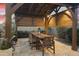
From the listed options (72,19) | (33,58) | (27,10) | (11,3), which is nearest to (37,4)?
(27,10)

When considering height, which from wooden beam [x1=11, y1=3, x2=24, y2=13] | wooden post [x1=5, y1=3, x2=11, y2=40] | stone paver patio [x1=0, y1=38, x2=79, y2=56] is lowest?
stone paver patio [x1=0, y1=38, x2=79, y2=56]

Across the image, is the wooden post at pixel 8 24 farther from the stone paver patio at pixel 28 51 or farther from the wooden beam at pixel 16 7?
the stone paver patio at pixel 28 51

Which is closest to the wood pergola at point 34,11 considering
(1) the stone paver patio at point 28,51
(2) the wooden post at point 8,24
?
(2) the wooden post at point 8,24

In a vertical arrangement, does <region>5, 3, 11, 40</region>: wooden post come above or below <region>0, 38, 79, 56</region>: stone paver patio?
above

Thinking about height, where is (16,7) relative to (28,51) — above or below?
above

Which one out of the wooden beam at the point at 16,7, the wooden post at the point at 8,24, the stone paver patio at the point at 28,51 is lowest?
the stone paver patio at the point at 28,51

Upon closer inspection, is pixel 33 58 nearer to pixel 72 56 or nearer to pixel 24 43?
pixel 24 43

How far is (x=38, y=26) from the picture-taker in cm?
439

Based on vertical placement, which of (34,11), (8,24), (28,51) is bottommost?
(28,51)

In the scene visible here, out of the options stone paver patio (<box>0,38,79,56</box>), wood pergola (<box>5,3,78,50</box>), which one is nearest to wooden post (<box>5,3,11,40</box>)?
wood pergola (<box>5,3,78,50</box>)

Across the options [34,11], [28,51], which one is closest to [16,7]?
[34,11]

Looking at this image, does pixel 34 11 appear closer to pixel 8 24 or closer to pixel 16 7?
pixel 16 7

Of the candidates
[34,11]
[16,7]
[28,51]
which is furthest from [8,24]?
[28,51]

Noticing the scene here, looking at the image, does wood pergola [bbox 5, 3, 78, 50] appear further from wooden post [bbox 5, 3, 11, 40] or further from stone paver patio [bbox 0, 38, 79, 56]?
stone paver patio [bbox 0, 38, 79, 56]
